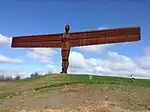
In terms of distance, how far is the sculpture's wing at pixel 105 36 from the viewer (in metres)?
25.9

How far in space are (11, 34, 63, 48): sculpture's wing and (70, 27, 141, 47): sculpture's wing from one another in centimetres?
152

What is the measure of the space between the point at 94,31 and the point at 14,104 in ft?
38.8

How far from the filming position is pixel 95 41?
26.7 metres

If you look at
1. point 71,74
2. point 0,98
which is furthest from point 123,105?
point 71,74

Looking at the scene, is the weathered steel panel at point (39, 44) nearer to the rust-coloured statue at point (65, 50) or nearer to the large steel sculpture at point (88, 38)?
the large steel sculpture at point (88, 38)

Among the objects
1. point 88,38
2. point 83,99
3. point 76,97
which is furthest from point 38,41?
point 83,99

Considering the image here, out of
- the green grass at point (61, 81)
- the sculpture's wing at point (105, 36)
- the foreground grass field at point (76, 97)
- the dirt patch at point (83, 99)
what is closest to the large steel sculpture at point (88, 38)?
the sculpture's wing at point (105, 36)

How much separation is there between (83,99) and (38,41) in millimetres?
12979

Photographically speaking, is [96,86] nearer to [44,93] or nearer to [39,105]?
[44,93]

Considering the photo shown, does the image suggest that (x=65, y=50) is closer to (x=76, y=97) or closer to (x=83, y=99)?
(x=76, y=97)

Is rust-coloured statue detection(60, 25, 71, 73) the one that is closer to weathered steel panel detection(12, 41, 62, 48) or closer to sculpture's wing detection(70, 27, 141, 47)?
sculpture's wing detection(70, 27, 141, 47)

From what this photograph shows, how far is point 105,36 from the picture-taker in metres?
26.5

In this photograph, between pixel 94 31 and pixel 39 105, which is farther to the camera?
pixel 94 31

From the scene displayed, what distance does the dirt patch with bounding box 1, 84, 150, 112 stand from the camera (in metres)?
15.1
